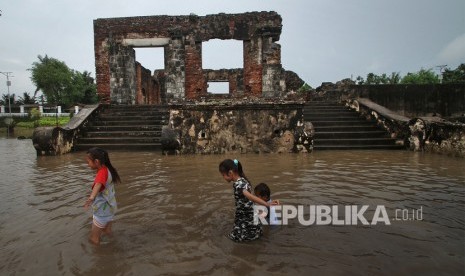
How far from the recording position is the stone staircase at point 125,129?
32.4ft

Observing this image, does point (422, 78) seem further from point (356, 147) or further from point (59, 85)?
point (59, 85)

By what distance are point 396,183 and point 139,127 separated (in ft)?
28.5

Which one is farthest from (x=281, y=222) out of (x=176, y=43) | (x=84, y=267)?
(x=176, y=43)

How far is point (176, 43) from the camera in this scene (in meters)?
16.0

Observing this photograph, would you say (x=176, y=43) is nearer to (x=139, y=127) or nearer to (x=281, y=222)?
(x=139, y=127)

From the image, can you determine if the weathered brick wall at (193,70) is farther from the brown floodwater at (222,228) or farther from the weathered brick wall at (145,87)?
the brown floodwater at (222,228)

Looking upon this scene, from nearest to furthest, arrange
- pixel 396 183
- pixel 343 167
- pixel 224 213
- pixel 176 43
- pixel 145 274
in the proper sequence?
pixel 145 274, pixel 224 213, pixel 396 183, pixel 343 167, pixel 176 43

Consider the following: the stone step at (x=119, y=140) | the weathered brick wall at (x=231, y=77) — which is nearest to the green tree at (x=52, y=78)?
the weathered brick wall at (x=231, y=77)

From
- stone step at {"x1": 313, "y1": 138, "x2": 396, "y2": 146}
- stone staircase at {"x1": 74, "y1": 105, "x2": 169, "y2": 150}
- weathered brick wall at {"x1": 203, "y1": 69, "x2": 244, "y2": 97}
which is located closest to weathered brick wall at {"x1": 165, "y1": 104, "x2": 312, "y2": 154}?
stone step at {"x1": 313, "y1": 138, "x2": 396, "y2": 146}

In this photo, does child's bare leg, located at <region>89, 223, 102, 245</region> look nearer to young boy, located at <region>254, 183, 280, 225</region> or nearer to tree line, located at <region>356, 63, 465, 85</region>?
young boy, located at <region>254, 183, 280, 225</region>

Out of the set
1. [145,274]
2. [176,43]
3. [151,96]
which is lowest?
[145,274]

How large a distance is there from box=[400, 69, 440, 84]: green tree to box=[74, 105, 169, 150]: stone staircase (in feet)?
78.1

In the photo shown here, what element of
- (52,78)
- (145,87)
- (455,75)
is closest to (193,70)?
(145,87)

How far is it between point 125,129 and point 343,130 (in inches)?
301
